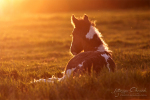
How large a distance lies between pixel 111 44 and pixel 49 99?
10.7 m

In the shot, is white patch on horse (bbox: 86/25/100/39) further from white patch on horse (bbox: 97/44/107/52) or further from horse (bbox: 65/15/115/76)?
white patch on horse (bbox: 97/44/107/52)

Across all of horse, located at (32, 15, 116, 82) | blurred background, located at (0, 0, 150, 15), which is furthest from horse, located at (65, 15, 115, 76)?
blurred background, located at (0, 0, 150, 15)

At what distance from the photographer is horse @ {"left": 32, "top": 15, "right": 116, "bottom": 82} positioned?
526cm

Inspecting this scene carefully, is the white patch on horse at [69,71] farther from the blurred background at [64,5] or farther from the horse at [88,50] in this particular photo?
the blurred background at [64,5]

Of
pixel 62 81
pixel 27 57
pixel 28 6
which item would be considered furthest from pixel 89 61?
pixel 28 6

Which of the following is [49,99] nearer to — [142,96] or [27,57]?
[142,96]

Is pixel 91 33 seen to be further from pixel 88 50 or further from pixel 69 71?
pixel 69 71

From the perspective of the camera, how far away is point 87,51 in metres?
5.85

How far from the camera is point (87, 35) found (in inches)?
261

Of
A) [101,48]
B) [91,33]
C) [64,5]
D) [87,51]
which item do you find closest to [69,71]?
[87,51]

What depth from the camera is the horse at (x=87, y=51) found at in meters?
5.26

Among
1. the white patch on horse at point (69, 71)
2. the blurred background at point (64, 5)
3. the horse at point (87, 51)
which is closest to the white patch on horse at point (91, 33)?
the horse at point (87, 51)

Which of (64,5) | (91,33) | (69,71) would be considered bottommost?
(69,71)

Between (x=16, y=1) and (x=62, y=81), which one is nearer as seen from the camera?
(x=62, y=81)
